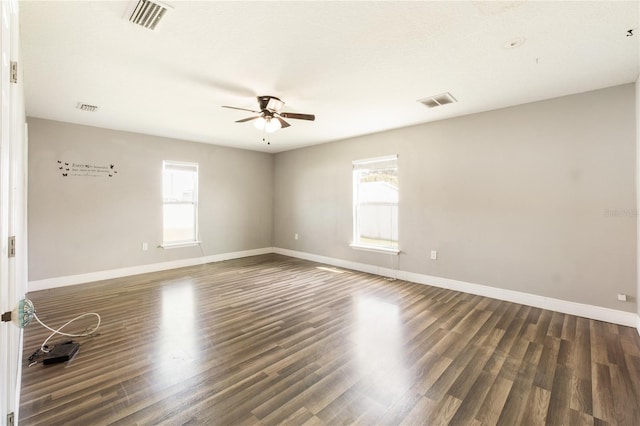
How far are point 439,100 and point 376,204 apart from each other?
2272mm

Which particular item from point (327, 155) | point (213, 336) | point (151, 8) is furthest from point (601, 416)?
point (327, 155)

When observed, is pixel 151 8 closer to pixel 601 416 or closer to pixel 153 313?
pixel 153 313

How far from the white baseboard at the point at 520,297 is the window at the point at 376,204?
0.43 metres

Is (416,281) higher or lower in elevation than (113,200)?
lower

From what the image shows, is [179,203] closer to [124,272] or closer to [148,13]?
[124,272]

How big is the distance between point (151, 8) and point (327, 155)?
447 centimetres

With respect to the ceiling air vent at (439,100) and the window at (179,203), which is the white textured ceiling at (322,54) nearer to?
the ceiling air vent at (439,100)

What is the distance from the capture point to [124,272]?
5.16 m

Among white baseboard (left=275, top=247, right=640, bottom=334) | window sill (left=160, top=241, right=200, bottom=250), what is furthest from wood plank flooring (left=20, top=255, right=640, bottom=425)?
window sill (left=160, top=241, right=200, bottom=250)

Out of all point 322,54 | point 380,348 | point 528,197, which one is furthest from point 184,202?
point 528,197

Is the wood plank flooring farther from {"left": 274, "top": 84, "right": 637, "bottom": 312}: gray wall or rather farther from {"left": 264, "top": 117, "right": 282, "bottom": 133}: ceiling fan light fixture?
{"left": 264, "top": 117, "right": 282, "bottom": 133}: ceiling fan light fixture

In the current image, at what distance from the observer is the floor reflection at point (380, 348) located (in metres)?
2.11

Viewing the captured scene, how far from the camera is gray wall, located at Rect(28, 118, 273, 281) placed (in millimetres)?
4414

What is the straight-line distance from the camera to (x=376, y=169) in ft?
17.9
